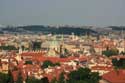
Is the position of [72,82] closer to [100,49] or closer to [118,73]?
[118,73]

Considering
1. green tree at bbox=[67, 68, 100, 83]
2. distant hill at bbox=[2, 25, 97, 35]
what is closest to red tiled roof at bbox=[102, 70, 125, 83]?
green tree at bbox=[67, 68, 100, 83]

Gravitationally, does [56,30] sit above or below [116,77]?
below

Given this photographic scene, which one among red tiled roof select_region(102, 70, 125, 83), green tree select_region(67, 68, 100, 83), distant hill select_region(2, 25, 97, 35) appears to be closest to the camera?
red tiled roof select_region(102, 70, 125, 83)

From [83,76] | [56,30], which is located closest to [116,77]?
[83,76]

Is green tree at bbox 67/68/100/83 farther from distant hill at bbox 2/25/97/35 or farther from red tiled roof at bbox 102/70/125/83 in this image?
distant hill at bbox 2/25/97/35

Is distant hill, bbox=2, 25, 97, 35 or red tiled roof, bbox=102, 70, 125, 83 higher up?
red tiled roof, bbox=102, 70, 125, 83

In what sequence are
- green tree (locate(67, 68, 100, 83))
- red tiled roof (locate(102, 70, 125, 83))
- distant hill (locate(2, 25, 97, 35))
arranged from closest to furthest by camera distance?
1. red tiled roof (locate(102, 70, 125, 83))
2. green tree (locate(67, 68, 100, 83))
3. distant hill (locate(2, 25, 97, 35))

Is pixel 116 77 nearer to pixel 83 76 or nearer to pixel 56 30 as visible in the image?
pixel 83 76

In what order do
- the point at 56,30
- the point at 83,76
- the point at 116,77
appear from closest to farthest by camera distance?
the point at 116,77, the point at 83,76, the point at 56,30

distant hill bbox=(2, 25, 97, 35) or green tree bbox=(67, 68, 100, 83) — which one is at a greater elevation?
green tree bbox=(67, 68, 100, 83)

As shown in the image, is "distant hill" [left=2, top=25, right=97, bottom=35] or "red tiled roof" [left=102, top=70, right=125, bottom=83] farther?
"distant hill" [left=2, top=25, right=97, bottom=35]

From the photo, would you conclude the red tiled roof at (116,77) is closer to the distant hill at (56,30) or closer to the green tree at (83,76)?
the green tree at (83,76)
